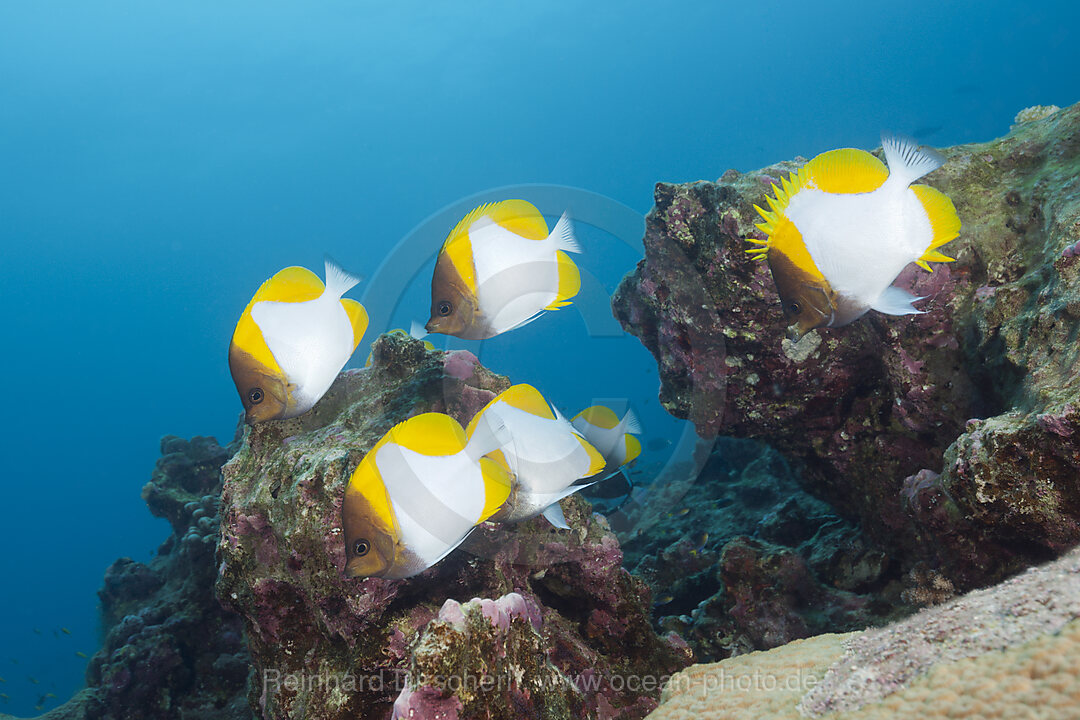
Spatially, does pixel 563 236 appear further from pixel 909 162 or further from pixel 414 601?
pixel 414 601

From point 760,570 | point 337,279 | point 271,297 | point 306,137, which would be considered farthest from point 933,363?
point 306,137

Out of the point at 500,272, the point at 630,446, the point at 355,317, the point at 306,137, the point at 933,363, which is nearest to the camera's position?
the point at 500,272

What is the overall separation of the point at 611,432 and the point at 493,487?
1090 mm

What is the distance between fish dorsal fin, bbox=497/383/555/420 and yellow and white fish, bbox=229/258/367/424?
0.70 metres

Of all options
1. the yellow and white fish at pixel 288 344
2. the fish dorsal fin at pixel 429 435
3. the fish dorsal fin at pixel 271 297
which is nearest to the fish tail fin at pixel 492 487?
the fish dorsal fin at pixel 429 435

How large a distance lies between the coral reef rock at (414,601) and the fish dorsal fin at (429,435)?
78cm

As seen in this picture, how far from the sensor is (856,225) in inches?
72.8

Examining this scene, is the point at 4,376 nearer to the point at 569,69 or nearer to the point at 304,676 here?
the point at 569,69

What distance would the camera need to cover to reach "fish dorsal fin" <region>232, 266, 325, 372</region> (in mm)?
2010

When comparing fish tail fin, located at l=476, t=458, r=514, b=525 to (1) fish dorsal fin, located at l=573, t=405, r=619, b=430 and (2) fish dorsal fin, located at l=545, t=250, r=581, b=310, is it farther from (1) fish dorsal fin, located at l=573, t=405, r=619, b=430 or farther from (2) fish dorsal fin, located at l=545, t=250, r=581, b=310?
(1) fish dorsal fin, located at l=573, t=405, r=619, b=430

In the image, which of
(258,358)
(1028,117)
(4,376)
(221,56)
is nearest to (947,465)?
(258,358)

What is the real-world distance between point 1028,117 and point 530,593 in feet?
18.6

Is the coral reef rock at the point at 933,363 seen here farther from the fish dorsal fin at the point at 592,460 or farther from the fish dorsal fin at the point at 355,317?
the fish dorsal fin at the point at 355,317
